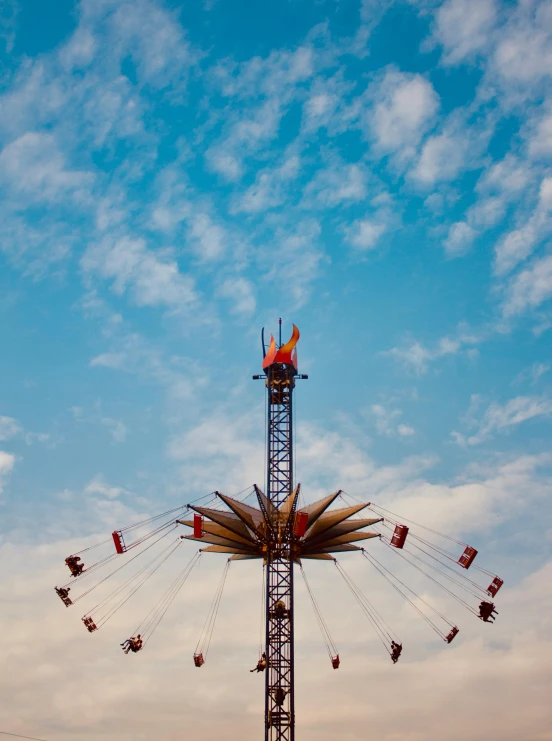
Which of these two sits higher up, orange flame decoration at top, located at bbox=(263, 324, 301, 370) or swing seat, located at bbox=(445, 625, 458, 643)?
orange flame decoration at top, located at bbox=(263, 324, 301, 370)

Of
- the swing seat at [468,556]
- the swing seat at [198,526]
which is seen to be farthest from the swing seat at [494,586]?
the swing seat at [198,526]

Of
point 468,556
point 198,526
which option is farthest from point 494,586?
point 198,526

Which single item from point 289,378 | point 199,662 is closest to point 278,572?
point 199,662

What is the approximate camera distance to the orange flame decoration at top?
213 feet

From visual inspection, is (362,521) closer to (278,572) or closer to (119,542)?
(278,572)

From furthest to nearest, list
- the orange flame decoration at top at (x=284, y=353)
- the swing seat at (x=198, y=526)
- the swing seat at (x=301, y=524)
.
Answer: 1. the orange flame decoration at top at (x=284, y=353)
2. the swing seat at (x=198, y=526)
3. the swing seat at (x=301, y=524)

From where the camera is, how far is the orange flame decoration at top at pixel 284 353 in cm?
6481

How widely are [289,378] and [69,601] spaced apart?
1063 inches

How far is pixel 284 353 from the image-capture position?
64.9 m

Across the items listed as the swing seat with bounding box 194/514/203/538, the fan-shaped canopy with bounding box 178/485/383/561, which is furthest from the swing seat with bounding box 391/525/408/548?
the swing seat with bounding box 194/514/203/538

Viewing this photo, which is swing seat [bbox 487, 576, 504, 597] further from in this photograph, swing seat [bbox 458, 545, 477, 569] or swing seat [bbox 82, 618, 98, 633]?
swing seat [bbox 82, 618, 98, 633]

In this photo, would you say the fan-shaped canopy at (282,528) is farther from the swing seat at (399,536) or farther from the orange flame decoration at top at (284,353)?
the orange flame decoration at top at (284,353)

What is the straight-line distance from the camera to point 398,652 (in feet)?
178

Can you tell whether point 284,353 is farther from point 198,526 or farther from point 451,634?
point 451,634
